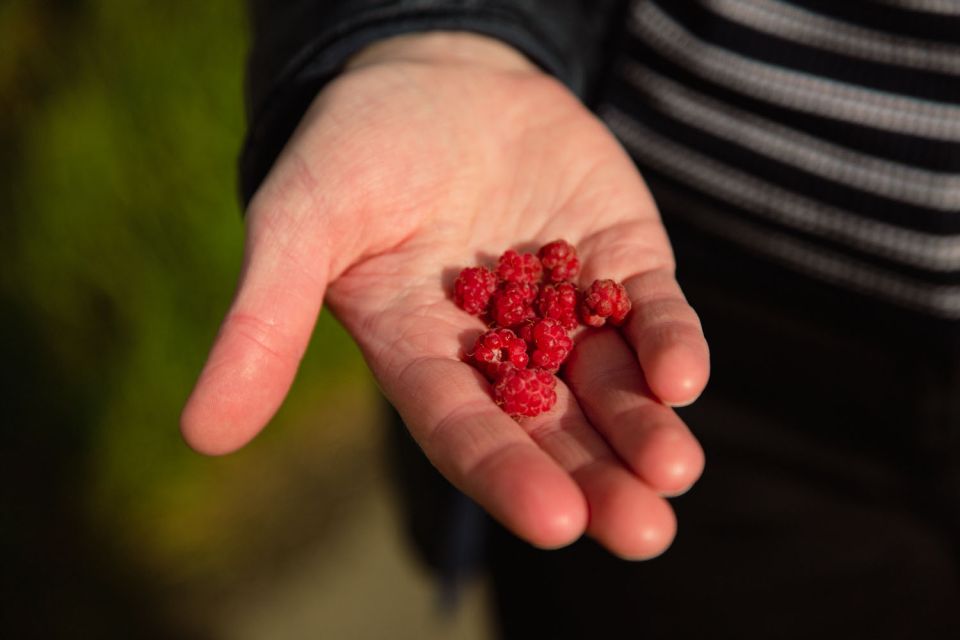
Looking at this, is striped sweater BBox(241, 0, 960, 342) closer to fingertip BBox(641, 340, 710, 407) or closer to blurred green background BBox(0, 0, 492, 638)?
fingertip BBox(641, 340, 710, 407)

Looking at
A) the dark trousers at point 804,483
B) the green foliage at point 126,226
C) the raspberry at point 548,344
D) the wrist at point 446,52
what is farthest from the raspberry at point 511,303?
the green foliage at point 126,226

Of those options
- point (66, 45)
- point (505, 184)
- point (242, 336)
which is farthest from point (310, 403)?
point (242, 336)

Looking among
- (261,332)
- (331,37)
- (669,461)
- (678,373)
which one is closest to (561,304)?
(678,373)

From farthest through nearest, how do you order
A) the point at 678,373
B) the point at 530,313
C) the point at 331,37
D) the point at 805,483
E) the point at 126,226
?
the point at 126,226 < the point at 805,483 < the point at 331,37 < the point at 530,313 < the point at 678,373

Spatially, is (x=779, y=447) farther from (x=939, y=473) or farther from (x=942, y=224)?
(x=942, y=224)

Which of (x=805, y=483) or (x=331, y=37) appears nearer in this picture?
(x=331, y=37)

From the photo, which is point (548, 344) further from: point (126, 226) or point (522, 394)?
point (126, 226)

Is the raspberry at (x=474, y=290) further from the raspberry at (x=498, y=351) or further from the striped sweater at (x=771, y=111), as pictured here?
the striped sweater at (x=771, y=111)
